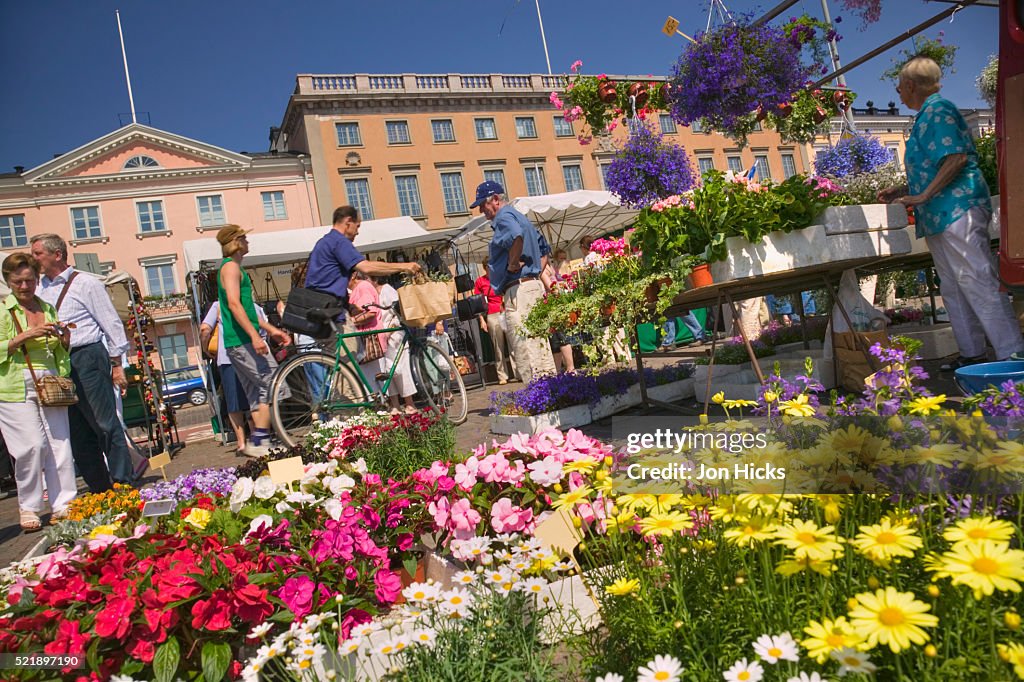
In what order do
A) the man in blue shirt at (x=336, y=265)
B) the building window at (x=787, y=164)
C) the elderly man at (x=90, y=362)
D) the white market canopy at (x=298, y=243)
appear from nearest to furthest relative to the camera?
1. the elderly man at (x=90, y=362)
2. the man in blue shirt at (x=336, y=265)
3. the white market canopy at (x=298, y=243)
4. the building window at (x=787, y=164)

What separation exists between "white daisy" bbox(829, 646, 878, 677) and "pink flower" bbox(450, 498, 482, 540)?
1.22 metres

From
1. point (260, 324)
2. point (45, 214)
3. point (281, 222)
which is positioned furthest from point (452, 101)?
point (260, 324)

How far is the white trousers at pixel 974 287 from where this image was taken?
3.95 m

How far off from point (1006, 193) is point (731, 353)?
9.11 feet

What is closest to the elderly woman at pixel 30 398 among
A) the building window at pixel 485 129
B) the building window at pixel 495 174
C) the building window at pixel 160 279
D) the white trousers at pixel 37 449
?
the white trousers at pixel 37 449

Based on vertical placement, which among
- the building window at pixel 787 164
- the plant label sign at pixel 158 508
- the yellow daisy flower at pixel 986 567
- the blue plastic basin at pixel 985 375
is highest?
the building window at pixel 787 164

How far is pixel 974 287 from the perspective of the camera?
4.04 m

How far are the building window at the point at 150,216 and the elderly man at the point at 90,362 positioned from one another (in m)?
31.7

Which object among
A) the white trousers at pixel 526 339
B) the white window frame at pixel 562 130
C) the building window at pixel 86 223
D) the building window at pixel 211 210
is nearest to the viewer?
the white trousers at pixel 526 339

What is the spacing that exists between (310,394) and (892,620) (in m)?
5.40

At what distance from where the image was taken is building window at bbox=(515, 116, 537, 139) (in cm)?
3772

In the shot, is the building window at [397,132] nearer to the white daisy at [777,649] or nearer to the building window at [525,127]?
the building window at [525,127]

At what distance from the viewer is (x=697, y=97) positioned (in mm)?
4480

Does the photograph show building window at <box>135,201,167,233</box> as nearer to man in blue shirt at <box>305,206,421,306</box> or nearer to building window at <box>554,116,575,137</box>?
building window at <box>554,116,575,137</box>
